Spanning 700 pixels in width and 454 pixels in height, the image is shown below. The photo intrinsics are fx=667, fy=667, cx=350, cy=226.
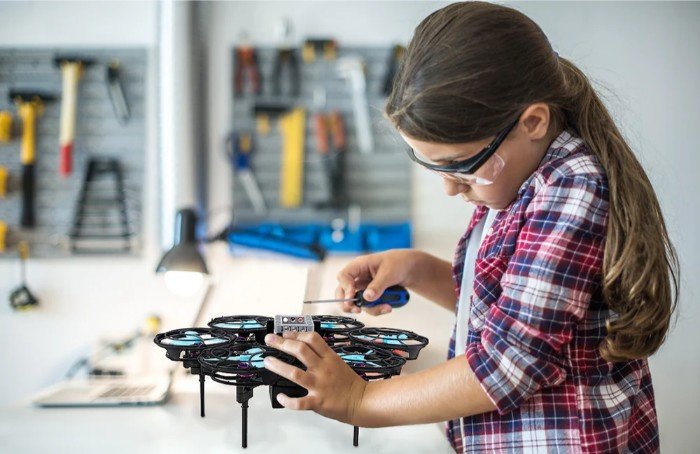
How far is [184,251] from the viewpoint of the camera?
1514 mm

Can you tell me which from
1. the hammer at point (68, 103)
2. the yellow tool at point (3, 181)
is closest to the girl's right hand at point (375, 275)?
the hammer at point (68, 103)

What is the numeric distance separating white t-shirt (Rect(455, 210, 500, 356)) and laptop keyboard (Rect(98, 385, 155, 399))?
0.68 m

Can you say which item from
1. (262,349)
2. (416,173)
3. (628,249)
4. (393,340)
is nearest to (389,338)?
(393,340)

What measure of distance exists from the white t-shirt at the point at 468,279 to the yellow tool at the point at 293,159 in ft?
4.67

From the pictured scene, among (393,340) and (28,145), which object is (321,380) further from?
(28,145)

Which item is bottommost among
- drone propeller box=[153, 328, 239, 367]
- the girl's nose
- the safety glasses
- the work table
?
the work table

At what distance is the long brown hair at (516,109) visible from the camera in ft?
2.86

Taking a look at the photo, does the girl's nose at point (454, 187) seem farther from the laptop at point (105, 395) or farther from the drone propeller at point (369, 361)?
the laptop at point (105, 395)

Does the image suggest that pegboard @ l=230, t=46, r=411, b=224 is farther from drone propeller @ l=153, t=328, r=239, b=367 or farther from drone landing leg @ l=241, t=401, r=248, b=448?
drone landing leg @ l=241, t=401, r=248, b=448

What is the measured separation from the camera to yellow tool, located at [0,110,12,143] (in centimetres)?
245

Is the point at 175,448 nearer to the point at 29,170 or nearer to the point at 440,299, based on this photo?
the point at 440,299

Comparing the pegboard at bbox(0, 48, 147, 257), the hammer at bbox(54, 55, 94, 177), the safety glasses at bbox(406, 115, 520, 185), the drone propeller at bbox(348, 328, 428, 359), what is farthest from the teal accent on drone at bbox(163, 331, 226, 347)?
the hammer at bbox(54, 55, 94, 177)

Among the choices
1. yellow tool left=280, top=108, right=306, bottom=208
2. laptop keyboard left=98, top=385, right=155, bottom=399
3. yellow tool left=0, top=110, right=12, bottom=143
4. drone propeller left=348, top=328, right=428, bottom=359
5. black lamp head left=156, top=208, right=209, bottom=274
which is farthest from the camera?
yellow tool left=280, top=108, right=306, bottom=208

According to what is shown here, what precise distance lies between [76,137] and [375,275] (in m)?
1.71
